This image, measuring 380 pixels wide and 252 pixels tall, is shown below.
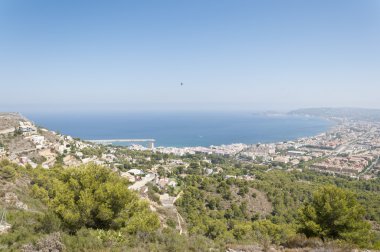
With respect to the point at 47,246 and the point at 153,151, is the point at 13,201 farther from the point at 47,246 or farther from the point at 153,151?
the point at 153,151

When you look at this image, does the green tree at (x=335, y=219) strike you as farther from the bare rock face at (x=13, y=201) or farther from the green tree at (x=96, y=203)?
the bare rock face at (x=13, y=201)

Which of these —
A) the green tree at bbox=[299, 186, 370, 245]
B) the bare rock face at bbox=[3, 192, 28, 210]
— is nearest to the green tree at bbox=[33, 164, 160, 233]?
the bare rock face at bbox=[3, 192, 28, 210]

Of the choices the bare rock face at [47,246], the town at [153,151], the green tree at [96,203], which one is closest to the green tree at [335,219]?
the green tree at [96,203]

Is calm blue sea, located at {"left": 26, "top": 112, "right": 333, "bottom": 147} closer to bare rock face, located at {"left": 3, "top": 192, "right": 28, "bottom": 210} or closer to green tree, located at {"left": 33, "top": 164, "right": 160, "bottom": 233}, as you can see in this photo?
bare rock face, located at {"left": 3, "top": 192, "right": 28, "bottom": 210}

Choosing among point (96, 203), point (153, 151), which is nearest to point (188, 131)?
point (153, 151)

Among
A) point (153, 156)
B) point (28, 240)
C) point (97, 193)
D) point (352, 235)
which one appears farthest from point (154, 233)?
point (153, 156)

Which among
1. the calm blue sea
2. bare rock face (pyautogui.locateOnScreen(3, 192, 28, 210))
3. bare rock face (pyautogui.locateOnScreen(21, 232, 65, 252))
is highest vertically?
bare rock face (pyautogui.locateOnScreen(21, 232, 65, 252))
